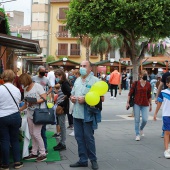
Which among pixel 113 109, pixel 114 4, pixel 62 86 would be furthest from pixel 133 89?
pixel 113 109

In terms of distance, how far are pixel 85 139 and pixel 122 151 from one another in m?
1.71

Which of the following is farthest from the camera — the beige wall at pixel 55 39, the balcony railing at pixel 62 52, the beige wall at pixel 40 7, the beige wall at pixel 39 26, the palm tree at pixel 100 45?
the beige wall at pixel 39 26

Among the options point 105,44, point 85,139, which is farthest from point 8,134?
point 105,44

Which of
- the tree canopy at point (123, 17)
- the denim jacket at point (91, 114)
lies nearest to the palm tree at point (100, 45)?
the tree canopy at point (123, 17)

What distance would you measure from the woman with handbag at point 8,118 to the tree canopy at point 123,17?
23.0ft

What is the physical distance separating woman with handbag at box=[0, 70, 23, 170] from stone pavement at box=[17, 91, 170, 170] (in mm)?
406

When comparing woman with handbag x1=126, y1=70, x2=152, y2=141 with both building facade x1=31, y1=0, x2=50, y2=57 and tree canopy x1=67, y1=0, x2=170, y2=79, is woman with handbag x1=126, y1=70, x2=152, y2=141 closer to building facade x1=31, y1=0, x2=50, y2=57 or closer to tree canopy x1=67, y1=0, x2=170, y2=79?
tree canopy x1=67, y1=0, x2=170, y2=79

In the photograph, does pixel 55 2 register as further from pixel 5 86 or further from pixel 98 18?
pixel 5 86

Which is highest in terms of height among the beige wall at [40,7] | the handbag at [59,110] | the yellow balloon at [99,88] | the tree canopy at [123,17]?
the beige wall at [40,7]

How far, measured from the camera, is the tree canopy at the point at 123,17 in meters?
11.7

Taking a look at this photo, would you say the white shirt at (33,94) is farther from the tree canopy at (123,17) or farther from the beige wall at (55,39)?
the beige wall at (55,39)

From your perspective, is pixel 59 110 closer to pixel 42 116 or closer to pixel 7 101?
pixel 42 116

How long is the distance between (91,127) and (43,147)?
119 centimetres

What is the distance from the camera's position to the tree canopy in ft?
38.4
